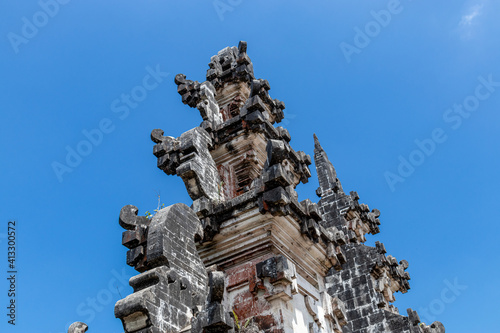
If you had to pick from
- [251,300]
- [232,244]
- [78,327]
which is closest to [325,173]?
[232,244]

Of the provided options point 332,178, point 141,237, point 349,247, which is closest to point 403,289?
point 349,247

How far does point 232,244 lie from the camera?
8227mm

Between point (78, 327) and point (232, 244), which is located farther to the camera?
point (232, 244)

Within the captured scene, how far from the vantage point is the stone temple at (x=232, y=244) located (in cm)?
697

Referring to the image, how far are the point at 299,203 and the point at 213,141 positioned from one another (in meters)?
3.53

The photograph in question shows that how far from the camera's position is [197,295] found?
25.3 feet

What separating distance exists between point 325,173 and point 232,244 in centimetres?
990

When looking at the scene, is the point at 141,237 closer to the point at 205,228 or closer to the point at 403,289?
the point at 205,228

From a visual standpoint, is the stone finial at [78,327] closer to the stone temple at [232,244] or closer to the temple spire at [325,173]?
the stone temple at [232,244]

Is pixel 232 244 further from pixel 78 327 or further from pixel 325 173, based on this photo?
pixel 325 173

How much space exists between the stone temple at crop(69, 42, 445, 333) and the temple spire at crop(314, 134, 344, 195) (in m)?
5.14

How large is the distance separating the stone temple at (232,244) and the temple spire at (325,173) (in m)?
5.14

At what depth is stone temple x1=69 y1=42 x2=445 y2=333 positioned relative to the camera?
22.9 feet

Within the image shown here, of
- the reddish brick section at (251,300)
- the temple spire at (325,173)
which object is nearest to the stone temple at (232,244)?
the reddish brick section at (251,300)
